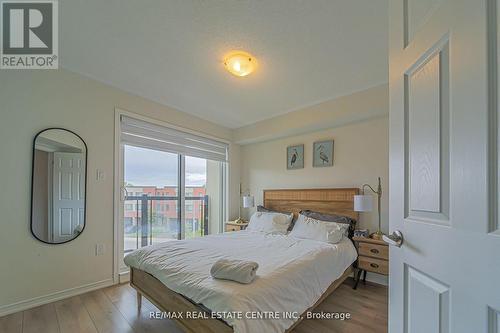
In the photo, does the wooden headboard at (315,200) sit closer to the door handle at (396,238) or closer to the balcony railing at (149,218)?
the balcony railing at (149,218)

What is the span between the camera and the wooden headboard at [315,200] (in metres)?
3.19

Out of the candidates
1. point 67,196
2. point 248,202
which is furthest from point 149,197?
point 248,202

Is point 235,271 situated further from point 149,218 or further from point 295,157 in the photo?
point 295,157

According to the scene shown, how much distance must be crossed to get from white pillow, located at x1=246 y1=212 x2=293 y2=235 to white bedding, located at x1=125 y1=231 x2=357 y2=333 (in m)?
0.47

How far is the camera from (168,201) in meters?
3.80

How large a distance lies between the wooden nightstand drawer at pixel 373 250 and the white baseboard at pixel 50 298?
10.4 ft

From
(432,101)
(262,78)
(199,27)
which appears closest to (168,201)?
(262,78)

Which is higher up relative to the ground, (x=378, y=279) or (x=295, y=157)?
(x=295, y=157)

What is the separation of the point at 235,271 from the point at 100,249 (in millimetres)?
2162

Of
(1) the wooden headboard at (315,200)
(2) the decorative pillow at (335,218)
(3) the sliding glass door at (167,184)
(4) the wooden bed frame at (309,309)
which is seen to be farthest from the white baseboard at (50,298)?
(2) the decorative pillow at (335,218)

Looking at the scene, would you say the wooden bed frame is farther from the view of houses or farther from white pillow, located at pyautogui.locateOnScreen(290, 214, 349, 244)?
the view of houses

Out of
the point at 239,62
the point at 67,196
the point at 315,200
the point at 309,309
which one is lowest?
the point at 309,309

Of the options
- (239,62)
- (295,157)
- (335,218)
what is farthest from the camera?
(295,157)

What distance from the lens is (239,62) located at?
2.22 metres
